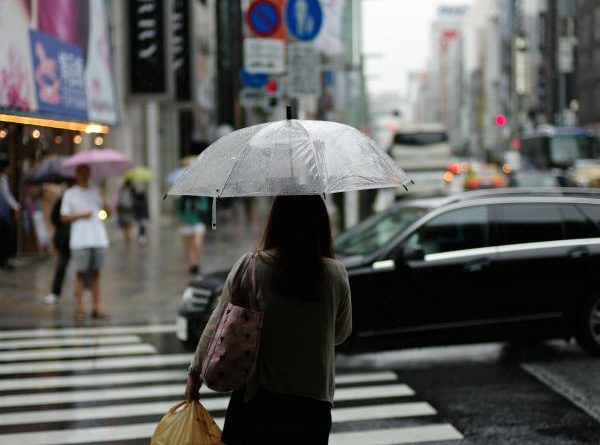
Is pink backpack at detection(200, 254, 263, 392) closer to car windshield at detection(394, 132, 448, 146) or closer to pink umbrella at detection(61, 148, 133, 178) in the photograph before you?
pink umbrella at detection(61, 148, 133, 178)

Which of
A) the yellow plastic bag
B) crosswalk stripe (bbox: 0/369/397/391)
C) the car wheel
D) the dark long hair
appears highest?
the dark long hair

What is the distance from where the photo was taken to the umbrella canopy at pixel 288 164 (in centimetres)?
388

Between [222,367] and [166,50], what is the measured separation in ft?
73.6

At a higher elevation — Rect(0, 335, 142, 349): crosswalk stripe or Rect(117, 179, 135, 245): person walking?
Rect(117, 179, 135, 245): person walking

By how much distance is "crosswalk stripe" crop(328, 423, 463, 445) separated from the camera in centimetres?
659

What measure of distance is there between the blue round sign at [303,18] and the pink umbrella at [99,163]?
344 centimetres

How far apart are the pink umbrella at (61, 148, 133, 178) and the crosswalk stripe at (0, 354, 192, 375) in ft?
11.9

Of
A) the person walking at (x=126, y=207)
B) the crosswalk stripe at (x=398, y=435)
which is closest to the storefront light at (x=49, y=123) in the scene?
the person walking at (x=126, y=207)

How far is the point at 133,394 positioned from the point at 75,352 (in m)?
2.18

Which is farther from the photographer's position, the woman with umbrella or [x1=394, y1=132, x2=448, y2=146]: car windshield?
[x1=394, y1=132, x2=448, y2=146]: car windshield

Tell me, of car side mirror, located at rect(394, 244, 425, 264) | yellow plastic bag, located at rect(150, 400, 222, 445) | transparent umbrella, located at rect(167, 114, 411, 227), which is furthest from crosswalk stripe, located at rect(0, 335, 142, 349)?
yellow plastic bag, located at rect(150, 400, 222, 445)

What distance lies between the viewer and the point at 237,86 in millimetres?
52406

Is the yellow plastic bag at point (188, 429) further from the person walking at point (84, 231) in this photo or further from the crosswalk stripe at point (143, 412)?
the person walking at point (84, 231)

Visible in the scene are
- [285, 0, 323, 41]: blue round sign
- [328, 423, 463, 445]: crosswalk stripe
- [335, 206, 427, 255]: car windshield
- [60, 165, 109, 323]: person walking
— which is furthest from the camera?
[285, 0, 323, 41]: blue round sign
